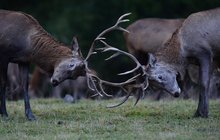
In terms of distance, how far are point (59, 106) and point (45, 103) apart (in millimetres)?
1035

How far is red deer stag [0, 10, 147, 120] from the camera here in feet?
51.6

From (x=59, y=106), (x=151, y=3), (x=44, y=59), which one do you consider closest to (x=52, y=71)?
(x=44, y=59)

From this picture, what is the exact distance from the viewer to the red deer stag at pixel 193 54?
16.0 meters

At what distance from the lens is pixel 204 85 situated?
16062mm

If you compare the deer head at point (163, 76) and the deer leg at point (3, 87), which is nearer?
the deer leg at point (3, 87)

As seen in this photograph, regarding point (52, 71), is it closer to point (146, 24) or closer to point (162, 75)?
point (162, 75)

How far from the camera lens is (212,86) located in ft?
66.9

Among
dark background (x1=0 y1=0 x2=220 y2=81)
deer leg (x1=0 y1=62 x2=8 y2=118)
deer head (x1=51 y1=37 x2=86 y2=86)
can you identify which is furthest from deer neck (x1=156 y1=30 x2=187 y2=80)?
dark background (x1=0 y1=0 x2=220 y2=81)

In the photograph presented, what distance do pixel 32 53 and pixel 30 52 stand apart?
0.14 feet

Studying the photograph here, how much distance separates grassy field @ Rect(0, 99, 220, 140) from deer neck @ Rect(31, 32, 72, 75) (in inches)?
34.7

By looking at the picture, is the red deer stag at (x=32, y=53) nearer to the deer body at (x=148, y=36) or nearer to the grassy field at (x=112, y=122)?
the grassy field at (x=112, y=122)

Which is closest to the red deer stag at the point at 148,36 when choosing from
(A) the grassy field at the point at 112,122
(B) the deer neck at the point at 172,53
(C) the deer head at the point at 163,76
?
(A) the grassy field at the point at 112,122

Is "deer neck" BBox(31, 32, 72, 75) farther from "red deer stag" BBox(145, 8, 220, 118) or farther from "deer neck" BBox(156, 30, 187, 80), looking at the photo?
"deer neck" BBox(156, 30, 187, 80)

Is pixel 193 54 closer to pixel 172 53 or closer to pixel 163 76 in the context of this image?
pixel 172 53
